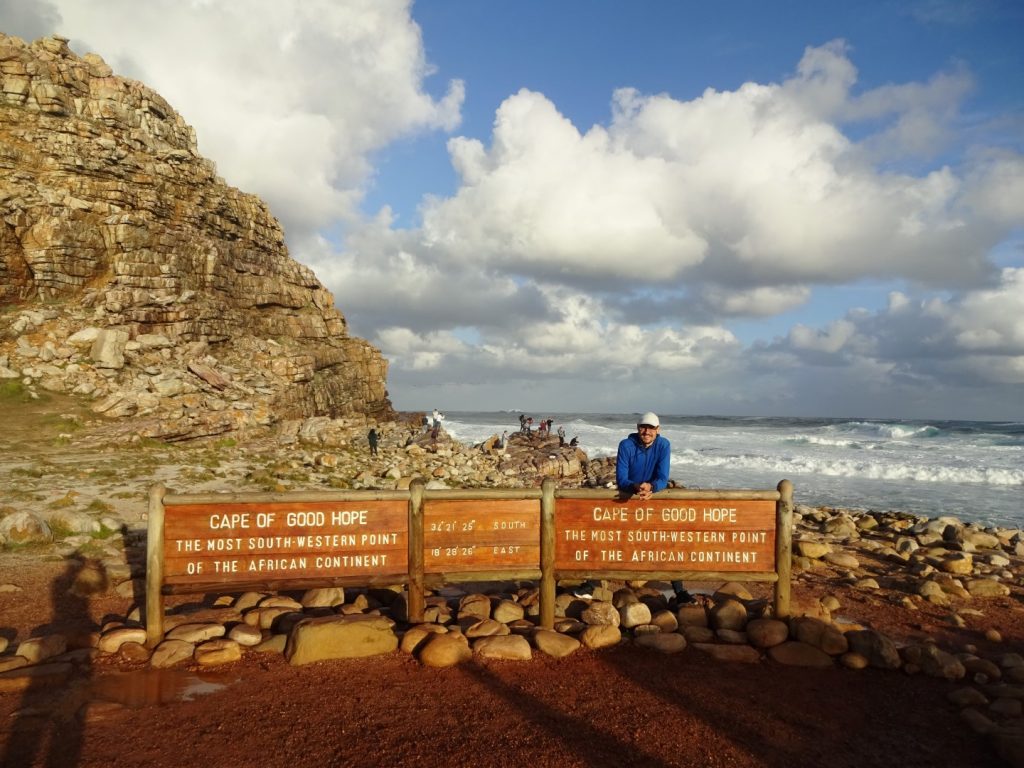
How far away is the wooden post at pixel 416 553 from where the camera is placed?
670 cm

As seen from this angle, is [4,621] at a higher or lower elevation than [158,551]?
lower

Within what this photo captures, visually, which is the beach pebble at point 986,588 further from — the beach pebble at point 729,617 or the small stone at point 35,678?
the small stone at point 35,678

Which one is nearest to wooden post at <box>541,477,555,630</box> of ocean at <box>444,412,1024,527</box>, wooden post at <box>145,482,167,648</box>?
wooden post at <box>145,482,167,648</box>

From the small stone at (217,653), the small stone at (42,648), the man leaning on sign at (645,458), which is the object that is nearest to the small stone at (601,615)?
the man leaning on sign at (645,458)

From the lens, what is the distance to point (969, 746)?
467 cm

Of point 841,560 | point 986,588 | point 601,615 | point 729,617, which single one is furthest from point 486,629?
point 986,588

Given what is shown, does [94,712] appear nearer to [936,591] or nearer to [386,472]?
[936,591]

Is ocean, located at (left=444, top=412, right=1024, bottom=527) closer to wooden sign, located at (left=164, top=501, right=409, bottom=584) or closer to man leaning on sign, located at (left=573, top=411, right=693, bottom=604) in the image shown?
man leaning on sign, located at (left=573, top=411, right=693, bottom=604)

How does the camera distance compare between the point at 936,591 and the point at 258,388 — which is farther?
the point at 258,388

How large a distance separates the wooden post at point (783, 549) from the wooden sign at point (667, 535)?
7 cm

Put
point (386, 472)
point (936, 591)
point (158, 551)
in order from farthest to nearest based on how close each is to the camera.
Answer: point (386, 472) → point (936, 591) → point (158, 551)

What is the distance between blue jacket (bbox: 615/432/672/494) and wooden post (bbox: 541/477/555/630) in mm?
941

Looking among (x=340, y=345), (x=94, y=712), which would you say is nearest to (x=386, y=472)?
(x=94, y=712)

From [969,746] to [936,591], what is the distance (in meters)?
4.63
